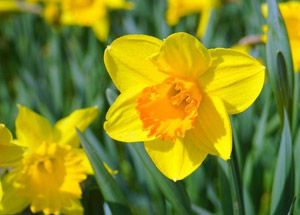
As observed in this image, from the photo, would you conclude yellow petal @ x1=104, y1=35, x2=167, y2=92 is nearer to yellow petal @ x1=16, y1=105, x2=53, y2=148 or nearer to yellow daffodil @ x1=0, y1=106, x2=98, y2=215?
yellow daffodil @ x1=0, y1=106, x2=98, y2=215

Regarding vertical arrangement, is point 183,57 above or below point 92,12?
above

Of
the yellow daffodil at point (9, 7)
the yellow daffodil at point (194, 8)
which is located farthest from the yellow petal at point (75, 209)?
the yellow daffodil at point (9, 7)

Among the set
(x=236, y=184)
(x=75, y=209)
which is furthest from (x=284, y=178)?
(x=75, y=209)

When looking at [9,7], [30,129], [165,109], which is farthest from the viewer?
[9,7]

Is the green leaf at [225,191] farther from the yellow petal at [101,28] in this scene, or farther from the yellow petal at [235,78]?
the yellow petal at [101,28]

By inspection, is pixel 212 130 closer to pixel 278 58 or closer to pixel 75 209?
pixel 278 58
